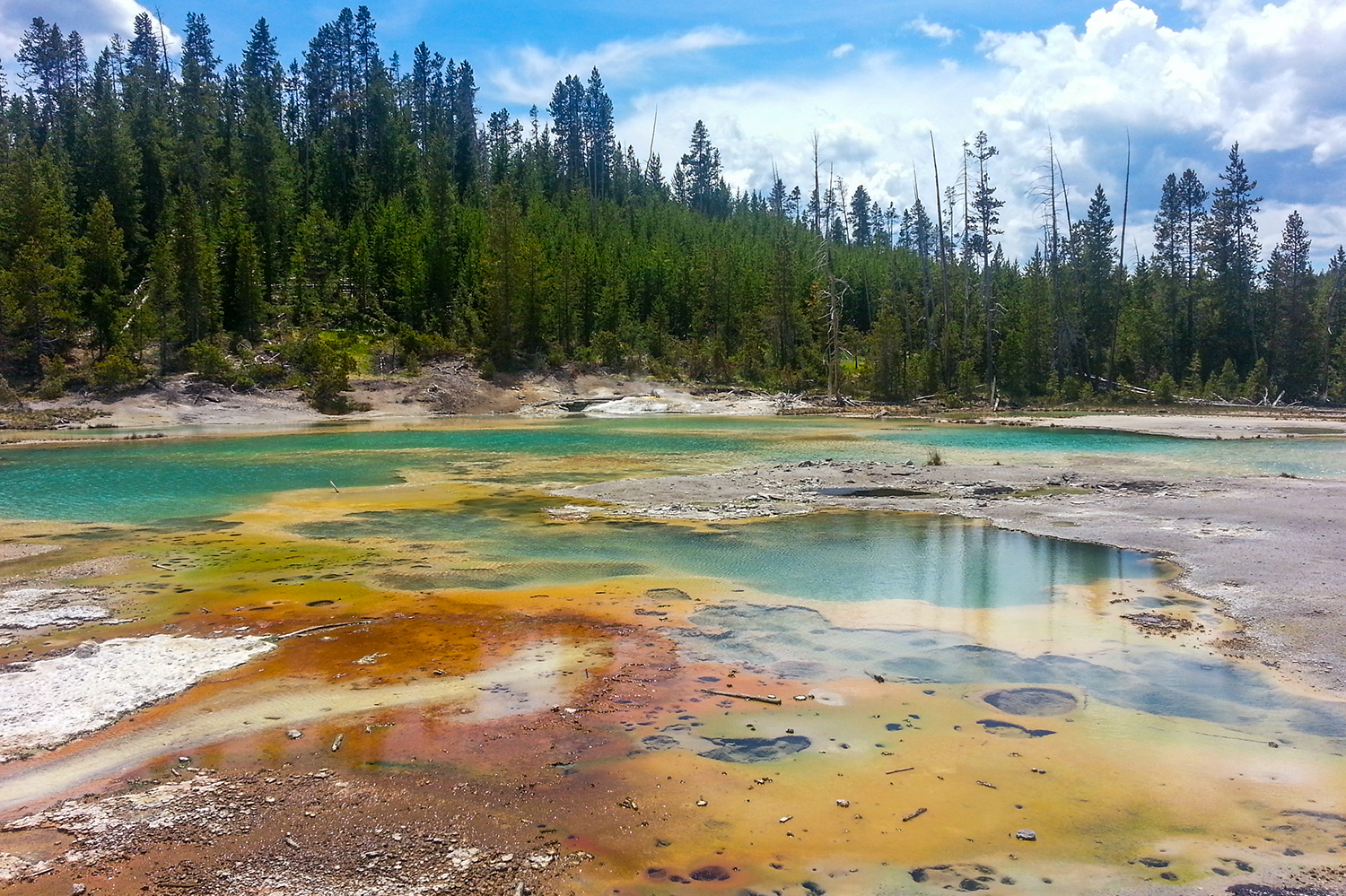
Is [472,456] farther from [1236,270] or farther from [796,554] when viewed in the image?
[1236,270]

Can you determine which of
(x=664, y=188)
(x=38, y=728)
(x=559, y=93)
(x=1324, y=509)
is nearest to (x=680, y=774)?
(x=38, y=728)

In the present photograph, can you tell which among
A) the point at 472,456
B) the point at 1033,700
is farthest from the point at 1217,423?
the point at 1033,700

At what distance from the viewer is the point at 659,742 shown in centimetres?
652

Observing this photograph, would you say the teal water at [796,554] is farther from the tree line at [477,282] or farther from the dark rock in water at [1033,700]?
the tree line at [477,282]

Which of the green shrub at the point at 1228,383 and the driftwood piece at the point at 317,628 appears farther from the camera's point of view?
the green shrub at the point at 1228,383

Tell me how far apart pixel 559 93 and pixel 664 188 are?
21.3m

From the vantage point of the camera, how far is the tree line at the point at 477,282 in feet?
171

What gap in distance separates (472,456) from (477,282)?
131ft

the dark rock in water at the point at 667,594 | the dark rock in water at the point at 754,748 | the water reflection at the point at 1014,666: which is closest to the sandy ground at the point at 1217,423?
the water reflection at the point at 1014,666

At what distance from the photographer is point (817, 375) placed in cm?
6412

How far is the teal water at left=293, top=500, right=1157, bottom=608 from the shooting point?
1161 centimetres

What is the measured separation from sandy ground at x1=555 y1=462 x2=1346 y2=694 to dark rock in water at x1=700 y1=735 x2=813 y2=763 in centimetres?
492

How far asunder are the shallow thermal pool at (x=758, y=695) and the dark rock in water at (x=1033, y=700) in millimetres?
30

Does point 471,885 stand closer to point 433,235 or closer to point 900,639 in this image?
point 900,639
